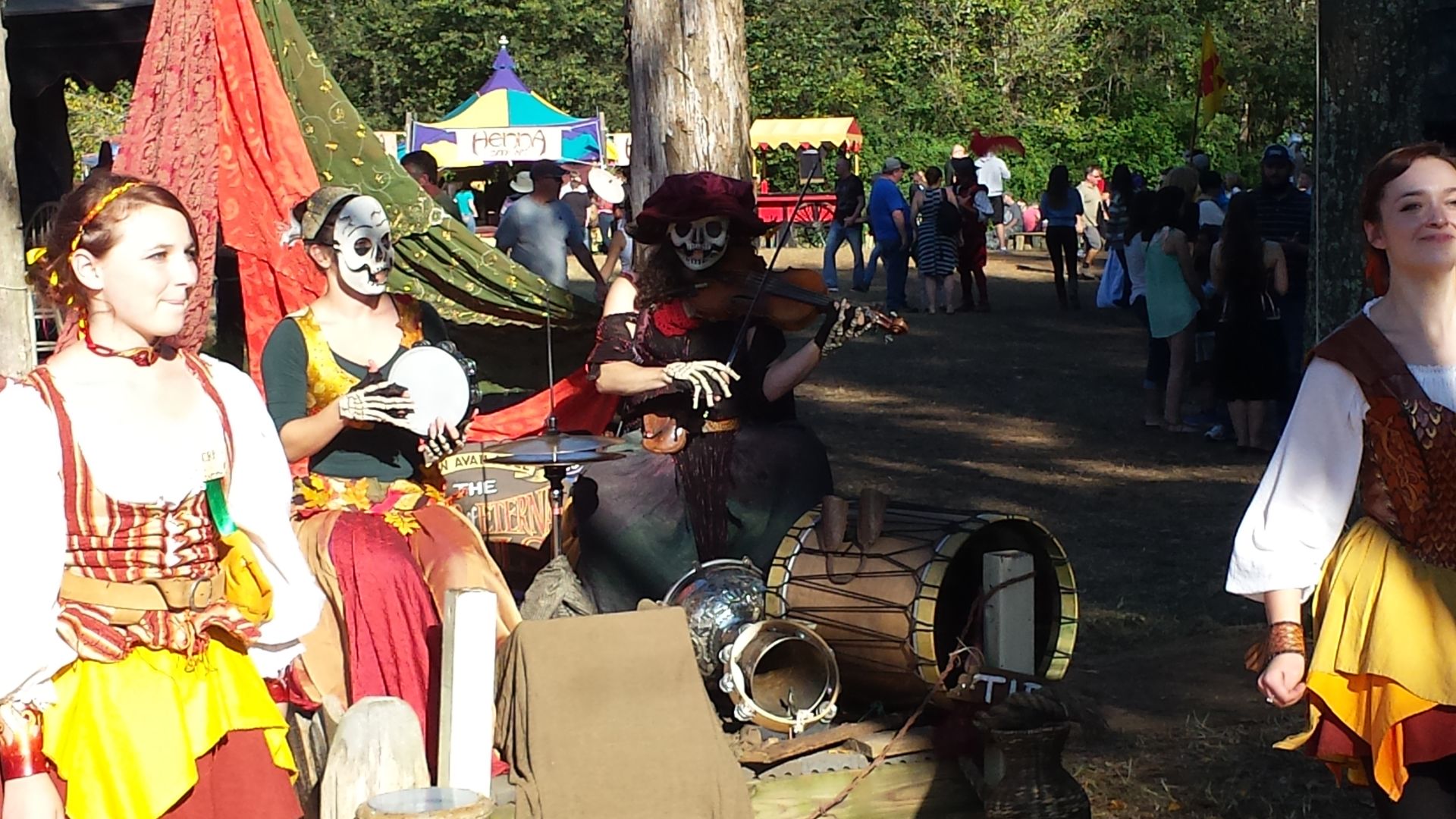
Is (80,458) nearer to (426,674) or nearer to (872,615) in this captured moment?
(426,674)

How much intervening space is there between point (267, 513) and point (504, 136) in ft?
84.2

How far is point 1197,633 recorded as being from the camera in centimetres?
692

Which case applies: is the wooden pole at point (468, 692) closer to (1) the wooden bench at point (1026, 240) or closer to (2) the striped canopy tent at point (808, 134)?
(1) the wooden bench at point (1026, 240)

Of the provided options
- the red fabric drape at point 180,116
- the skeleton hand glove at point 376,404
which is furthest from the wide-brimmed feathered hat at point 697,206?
the red fabric drape at point 180,116

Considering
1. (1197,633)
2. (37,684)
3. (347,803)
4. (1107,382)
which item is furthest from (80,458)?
(1107,382)

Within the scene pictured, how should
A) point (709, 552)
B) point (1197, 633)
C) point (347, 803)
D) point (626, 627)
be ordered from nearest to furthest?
1. point (347, 803)
2. point (626, 627)
3. point (709, 552)
4. point (1197, 633)

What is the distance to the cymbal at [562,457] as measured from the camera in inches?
191

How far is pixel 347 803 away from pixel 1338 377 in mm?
2189

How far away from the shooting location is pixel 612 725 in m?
4.39

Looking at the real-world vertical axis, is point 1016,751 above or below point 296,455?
below

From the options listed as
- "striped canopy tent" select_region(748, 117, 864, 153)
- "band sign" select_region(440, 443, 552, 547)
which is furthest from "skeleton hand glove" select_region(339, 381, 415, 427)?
"striped canopy tent" select_region(748, 117, 864, 153)

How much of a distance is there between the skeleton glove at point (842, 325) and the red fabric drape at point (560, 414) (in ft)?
4.16

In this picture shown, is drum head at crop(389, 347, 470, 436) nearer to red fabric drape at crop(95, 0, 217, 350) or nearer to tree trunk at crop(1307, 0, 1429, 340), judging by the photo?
red fabric drape at crop(95, 0, 217, 350)

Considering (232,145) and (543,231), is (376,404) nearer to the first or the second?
(232,145)
